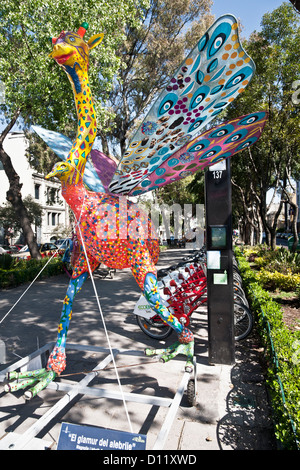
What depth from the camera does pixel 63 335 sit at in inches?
141

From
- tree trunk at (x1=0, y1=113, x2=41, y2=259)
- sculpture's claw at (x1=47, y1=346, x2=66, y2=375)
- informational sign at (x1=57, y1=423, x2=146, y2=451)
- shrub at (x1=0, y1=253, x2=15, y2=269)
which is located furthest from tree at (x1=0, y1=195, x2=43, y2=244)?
informational sign at (x1=57, y1=423, x2=146, y2=451)

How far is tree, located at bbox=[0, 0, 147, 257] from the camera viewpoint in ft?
30.4

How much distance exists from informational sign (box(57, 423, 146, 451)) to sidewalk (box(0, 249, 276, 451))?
0.90 metres

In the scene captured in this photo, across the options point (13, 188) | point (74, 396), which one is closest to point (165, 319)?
point (74, 396)

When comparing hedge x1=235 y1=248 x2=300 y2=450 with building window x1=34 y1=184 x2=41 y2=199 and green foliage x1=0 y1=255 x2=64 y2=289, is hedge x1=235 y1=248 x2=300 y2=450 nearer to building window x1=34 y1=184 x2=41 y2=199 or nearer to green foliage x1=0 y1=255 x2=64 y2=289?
green foliage x1=0 y1=255 x2=64 y2=289

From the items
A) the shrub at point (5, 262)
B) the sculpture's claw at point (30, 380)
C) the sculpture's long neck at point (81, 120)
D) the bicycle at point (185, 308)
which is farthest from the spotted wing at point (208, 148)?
the shrub at point (5, 262)

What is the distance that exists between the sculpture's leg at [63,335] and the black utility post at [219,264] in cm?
181

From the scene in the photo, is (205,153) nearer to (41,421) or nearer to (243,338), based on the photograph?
(41,421)

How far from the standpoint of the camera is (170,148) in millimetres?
2846

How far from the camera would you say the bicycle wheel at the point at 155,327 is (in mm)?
5562

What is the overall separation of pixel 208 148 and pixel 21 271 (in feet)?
32.7

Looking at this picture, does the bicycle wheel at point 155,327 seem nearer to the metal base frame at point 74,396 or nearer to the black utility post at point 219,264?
the black utility post at point 219,264

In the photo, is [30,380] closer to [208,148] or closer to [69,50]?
[208,148]

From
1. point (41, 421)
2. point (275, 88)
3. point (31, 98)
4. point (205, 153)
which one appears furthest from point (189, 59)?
point (275, 88)
